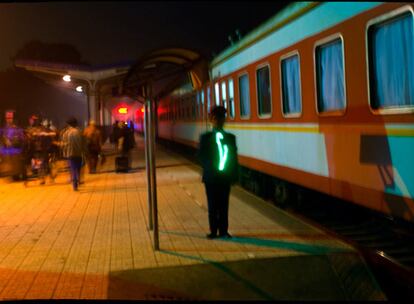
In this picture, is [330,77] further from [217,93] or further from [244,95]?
[217,93]

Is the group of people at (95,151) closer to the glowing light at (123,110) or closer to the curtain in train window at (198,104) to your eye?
the glowing light at (123,110)

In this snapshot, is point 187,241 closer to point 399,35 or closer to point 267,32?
point 399,35

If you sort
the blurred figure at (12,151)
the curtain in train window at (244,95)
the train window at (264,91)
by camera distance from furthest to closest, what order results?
the blurred figure at (12,151) < the curtain in train window at (244,95) < the train window at (264,91)

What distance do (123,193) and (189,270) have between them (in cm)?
705

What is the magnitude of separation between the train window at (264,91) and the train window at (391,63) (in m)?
3.93

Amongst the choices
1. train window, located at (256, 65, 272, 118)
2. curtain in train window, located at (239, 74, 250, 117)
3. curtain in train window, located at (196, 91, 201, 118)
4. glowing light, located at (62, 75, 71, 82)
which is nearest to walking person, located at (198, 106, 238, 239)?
train window, located at (256, 65, 272, 118)

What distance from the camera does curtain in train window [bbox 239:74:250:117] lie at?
11898 millimetres

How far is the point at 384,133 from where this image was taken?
241 inches

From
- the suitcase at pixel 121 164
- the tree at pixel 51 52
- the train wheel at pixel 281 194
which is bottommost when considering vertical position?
the train wheel at pixel 281 194

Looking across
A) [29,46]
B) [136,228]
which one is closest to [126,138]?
[136,228]

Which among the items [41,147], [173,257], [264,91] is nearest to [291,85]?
[264,91]

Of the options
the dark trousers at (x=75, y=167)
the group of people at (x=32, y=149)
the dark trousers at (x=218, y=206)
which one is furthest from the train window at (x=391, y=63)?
the group of people at (x=32, y=149)

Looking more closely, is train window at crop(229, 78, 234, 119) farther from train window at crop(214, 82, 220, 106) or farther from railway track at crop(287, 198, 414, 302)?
railway track at crop(287, 198, 414, 302)

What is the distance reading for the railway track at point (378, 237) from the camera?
20.3 feet
